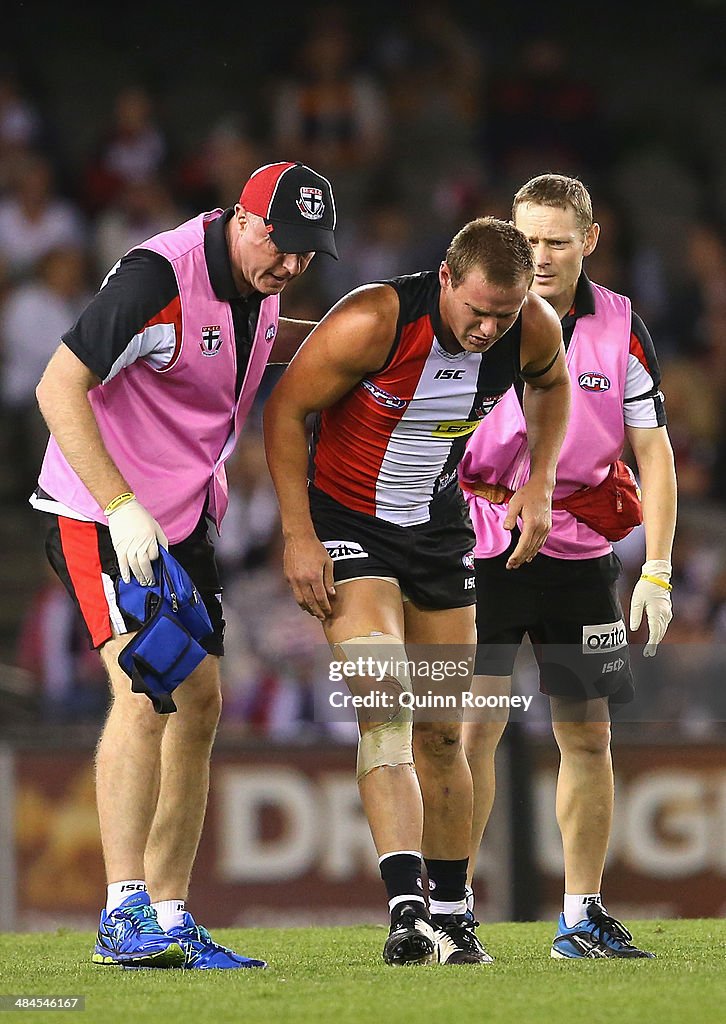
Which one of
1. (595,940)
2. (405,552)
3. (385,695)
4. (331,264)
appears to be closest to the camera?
(385,695)

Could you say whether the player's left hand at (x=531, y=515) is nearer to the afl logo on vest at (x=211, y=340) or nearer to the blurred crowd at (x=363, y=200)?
the afl logo on vest at (x=211, y=340)

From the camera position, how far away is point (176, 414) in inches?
195

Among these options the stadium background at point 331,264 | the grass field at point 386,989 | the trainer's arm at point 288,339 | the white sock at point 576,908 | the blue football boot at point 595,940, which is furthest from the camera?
the stadium background at point 331,264

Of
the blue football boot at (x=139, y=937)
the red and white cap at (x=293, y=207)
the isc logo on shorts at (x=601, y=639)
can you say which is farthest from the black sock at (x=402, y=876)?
the red and white cap at (x=293, y=207)

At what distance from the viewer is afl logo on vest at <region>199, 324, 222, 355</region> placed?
16.1 feet

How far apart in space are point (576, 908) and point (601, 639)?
0.85 m

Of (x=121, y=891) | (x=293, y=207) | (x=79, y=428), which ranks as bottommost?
(x=121, y=891)

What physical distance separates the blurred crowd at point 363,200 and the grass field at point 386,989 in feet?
16.1

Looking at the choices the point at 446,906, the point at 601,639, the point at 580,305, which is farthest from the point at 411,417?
the point at 446,906

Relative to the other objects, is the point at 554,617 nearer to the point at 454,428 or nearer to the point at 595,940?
the point at 454,428

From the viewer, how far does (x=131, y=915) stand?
466cm

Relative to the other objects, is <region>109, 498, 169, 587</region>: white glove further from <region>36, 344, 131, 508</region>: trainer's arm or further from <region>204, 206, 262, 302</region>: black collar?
<region>204, 206, 262, 302</region>: black collar

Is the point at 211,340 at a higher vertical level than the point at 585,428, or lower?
higher

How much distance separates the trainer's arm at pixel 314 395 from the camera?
476 cm
